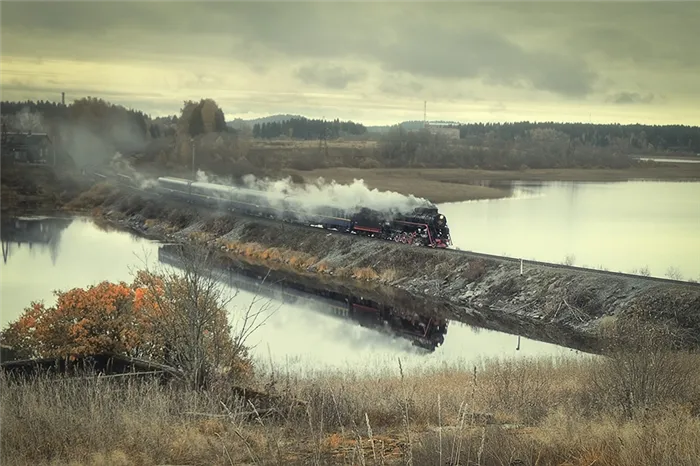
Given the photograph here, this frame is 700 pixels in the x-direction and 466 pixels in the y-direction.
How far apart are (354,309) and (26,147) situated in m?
29.9

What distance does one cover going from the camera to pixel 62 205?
61.0 meters

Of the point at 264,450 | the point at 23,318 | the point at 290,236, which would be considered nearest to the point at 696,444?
the point at 264,450

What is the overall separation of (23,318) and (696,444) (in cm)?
1428

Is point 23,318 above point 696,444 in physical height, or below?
below

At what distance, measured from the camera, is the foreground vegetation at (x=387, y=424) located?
24.7 feet

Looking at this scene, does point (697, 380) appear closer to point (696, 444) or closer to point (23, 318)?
point (696, 444)

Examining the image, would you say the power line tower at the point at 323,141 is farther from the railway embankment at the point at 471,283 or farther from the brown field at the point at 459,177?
the railway embankment at the point at 471,283

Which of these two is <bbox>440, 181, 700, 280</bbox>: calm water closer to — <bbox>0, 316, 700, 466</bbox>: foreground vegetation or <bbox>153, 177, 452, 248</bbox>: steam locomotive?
<bbox>153, 177, 452, 248</bbox>: steam locomotive

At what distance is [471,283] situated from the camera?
31.5m

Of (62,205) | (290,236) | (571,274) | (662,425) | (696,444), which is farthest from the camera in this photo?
(62,205)

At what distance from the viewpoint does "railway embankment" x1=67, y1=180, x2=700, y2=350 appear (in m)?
25.3

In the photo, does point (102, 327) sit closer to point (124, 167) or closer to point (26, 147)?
point (26, 147)

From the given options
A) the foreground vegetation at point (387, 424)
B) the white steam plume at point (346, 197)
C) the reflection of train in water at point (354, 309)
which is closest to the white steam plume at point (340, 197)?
the white steam plume at point (346, 197)

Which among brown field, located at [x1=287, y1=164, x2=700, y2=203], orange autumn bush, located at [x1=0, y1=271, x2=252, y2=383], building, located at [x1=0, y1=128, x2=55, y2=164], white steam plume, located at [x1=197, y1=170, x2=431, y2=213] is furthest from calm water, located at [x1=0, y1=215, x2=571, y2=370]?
brown field, located at [x1=287, y1=164, x2=700, y2=203]
